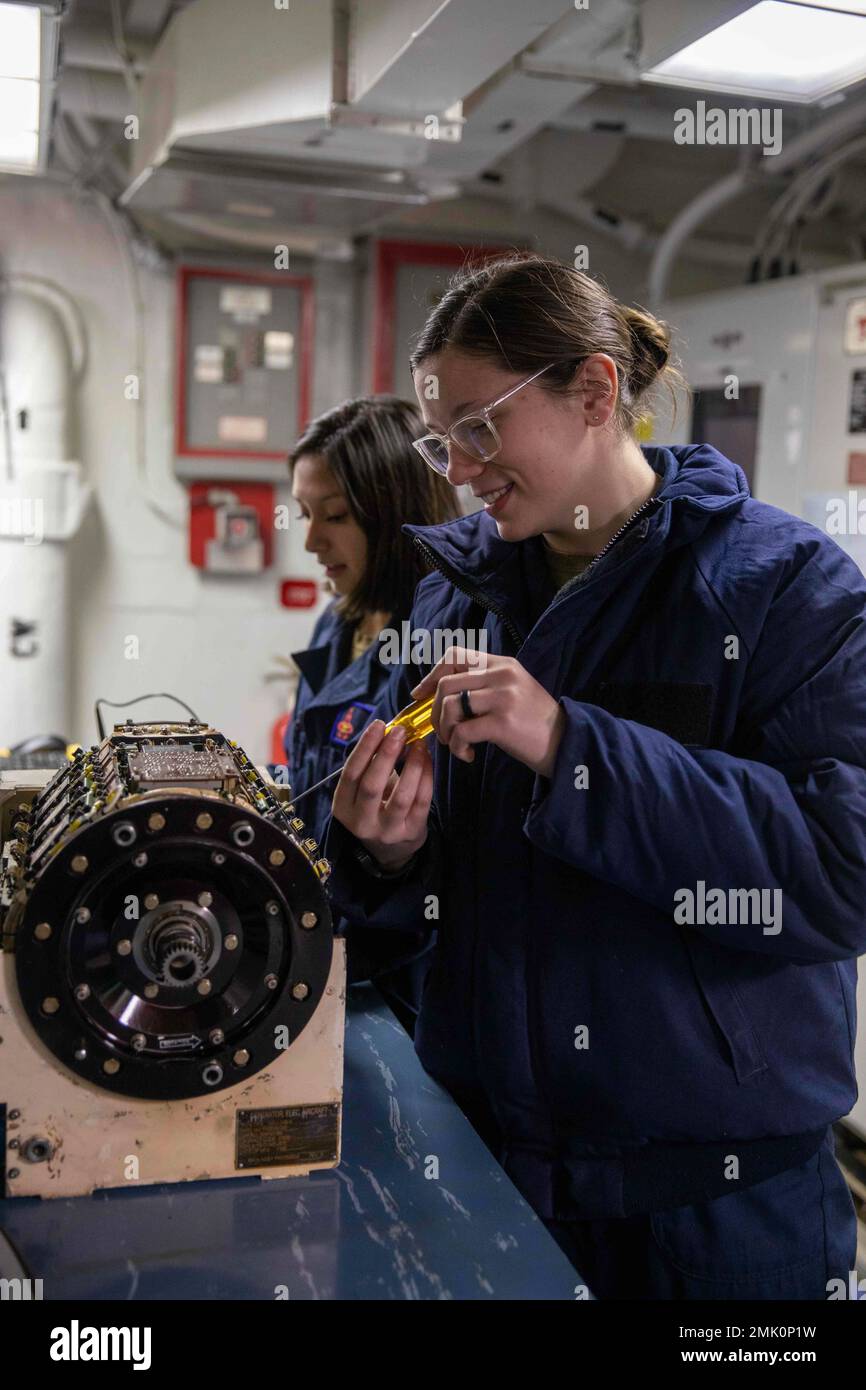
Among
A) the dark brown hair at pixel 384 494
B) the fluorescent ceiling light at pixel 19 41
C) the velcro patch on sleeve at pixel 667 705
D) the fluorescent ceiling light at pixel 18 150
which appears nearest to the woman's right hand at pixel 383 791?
the velcro patch on sleeve at pixel 667 705

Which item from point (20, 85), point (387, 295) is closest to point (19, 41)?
point (20, 85)

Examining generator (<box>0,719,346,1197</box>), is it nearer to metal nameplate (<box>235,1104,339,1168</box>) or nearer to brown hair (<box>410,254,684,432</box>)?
metal nameplate (<box>235,1104,339,1168</box>)

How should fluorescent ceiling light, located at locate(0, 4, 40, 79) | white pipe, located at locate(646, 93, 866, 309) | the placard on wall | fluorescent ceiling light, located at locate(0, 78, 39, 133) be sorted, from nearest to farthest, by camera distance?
fluorescent ceiling light, located at locate(0, 4, 40, 79)
fluorescent ceiling light, located at locate(0, 78, 39, 133)
white pipe, located at locate(646, 93, 866, 309)
the placard on wall

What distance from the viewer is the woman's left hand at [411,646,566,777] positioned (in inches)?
45.4

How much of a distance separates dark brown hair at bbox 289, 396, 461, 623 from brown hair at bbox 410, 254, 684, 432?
0.51 m

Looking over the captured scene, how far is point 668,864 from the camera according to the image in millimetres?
1150

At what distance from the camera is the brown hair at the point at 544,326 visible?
4.29 feet

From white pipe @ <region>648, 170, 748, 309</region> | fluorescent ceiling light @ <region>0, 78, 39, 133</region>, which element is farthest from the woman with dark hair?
white pipe @ <region>648, 170, 748, 309</region>

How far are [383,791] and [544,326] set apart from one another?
53 cm

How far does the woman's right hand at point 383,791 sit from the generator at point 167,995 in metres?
0.11

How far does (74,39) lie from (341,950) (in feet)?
9.84

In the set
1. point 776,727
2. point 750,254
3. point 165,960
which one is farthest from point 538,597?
point 750,254

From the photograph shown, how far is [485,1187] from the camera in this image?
1.20m

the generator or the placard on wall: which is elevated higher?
the placard on wall
